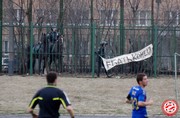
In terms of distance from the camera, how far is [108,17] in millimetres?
29188

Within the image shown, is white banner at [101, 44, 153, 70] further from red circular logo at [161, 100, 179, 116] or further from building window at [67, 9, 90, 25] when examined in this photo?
red circular logo at [161, 100, 179, 116]

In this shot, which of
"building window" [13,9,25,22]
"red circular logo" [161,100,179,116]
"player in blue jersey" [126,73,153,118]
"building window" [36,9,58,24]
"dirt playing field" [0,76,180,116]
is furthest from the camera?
"building window" [36,9,58,24]

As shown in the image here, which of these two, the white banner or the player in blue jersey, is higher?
the white banner

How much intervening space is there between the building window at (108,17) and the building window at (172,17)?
2.79m

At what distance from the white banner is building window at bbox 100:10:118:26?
118 inches

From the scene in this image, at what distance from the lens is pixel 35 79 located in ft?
74.6

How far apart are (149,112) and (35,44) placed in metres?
9.32

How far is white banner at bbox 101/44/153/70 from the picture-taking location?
24.2 m

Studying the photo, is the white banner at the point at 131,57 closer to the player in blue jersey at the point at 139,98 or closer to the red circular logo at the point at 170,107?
the red circular logo at the point at 170,107

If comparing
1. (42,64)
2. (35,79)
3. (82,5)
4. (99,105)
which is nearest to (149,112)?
(99,105)

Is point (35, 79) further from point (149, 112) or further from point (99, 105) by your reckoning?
point (149, 112)

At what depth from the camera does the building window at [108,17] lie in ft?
90.2

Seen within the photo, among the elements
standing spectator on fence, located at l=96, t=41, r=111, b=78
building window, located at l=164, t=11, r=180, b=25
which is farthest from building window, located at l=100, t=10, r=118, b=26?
building window, located at l=164, t=11, r=180, b=25

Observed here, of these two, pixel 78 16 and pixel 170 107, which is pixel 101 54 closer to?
pixel 78 16
